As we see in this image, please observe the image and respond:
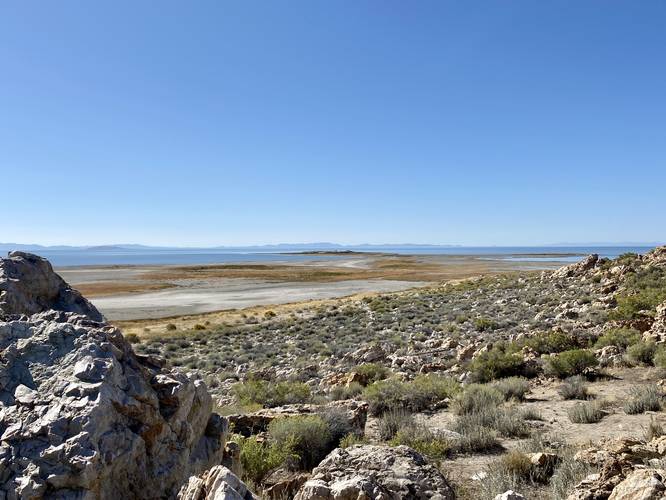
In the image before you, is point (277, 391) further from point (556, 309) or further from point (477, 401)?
point (556, 309)

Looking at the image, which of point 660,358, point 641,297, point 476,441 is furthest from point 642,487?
point 641,297

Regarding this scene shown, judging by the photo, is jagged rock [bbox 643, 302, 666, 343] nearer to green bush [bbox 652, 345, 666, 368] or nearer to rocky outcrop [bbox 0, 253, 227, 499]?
green bush [bbox 652, 345, 666, 368]

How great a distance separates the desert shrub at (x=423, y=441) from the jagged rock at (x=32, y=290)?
4488 millimetres

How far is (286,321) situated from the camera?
2928 cm

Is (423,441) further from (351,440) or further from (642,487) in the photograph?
(642,487)

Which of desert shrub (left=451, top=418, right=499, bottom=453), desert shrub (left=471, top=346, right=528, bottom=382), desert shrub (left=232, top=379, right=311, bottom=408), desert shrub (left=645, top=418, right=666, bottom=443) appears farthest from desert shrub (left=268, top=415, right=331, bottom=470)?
desert shrub (left=471, top=346, right=528, bottom=382)

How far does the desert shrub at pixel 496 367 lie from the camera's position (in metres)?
11.6

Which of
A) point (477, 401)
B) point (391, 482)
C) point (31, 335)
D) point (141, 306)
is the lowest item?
point (141, 306)

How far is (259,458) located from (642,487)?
4.08 meters

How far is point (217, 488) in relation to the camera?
2766 millimetres

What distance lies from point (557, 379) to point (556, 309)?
12360 mm

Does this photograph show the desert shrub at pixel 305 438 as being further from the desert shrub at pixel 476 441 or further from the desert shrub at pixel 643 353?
the desert shrub at pixel 643 353

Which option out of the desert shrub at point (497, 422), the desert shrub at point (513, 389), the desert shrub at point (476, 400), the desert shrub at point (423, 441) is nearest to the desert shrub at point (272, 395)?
the desert shrub at point (476, 400)

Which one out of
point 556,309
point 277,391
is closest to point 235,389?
point 277,391
